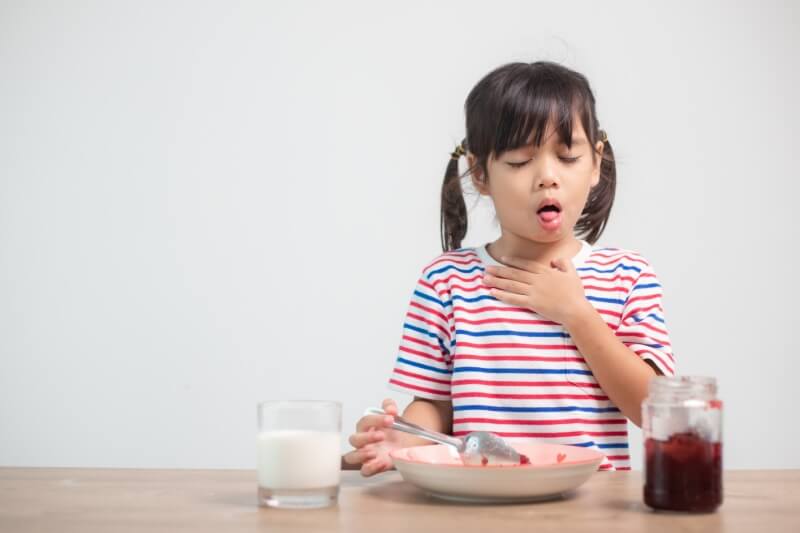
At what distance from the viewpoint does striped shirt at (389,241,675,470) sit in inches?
52.8

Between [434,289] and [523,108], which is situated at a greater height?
[523,108]

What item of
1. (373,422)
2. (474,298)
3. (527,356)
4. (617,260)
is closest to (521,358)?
(527,356)

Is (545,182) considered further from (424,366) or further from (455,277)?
(424,366)

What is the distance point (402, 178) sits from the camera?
9.61 feet

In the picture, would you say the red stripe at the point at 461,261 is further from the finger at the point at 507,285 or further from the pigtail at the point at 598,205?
the pigtail at the point at 598,205

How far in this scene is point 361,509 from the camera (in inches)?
34.2

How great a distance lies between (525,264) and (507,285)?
0.18 feet

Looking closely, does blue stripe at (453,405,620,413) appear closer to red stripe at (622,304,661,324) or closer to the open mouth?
red stripe at (622,304,661,324)

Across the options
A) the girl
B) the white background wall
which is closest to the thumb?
the girl

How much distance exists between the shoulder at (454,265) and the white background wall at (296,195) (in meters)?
1.34

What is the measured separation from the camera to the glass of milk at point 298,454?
0.87m

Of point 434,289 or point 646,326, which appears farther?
point 434,289

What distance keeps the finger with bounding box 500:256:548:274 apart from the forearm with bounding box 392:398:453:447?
22 centimetres

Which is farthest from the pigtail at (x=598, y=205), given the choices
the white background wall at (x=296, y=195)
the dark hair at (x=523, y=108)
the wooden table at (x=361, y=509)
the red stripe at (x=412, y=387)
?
the white background wall at (x=296, y=195)
